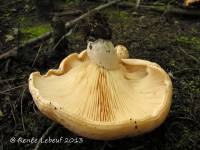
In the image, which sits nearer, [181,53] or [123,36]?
[181,53]

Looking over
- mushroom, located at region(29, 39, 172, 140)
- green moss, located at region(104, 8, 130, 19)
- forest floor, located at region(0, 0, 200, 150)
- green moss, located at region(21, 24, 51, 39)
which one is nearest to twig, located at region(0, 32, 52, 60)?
forest floor, located at region(0, 0, 200, 150)

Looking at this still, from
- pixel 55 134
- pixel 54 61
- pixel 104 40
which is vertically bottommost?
pixel 55 134

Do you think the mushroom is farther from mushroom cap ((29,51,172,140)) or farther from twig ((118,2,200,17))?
twig ((118,2,200,17))

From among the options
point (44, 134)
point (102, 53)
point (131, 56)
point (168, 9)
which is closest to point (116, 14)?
point (168, 9)

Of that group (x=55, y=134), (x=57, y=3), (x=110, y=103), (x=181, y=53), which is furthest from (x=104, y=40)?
(x=57, y=3)

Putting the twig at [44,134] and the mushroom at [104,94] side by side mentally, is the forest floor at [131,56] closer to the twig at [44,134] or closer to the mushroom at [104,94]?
the twig at [44,134]

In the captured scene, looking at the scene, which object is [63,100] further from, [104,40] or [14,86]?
[14,86]

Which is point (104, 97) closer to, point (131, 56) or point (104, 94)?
point (104, 94)

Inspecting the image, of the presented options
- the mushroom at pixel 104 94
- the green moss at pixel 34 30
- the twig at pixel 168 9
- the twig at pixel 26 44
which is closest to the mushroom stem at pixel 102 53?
the mushroom at pixel 104 94

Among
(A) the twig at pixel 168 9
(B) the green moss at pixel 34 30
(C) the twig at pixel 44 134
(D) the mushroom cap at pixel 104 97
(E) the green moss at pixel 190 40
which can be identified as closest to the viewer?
(D) the mushroom cap at pixel 104 97
